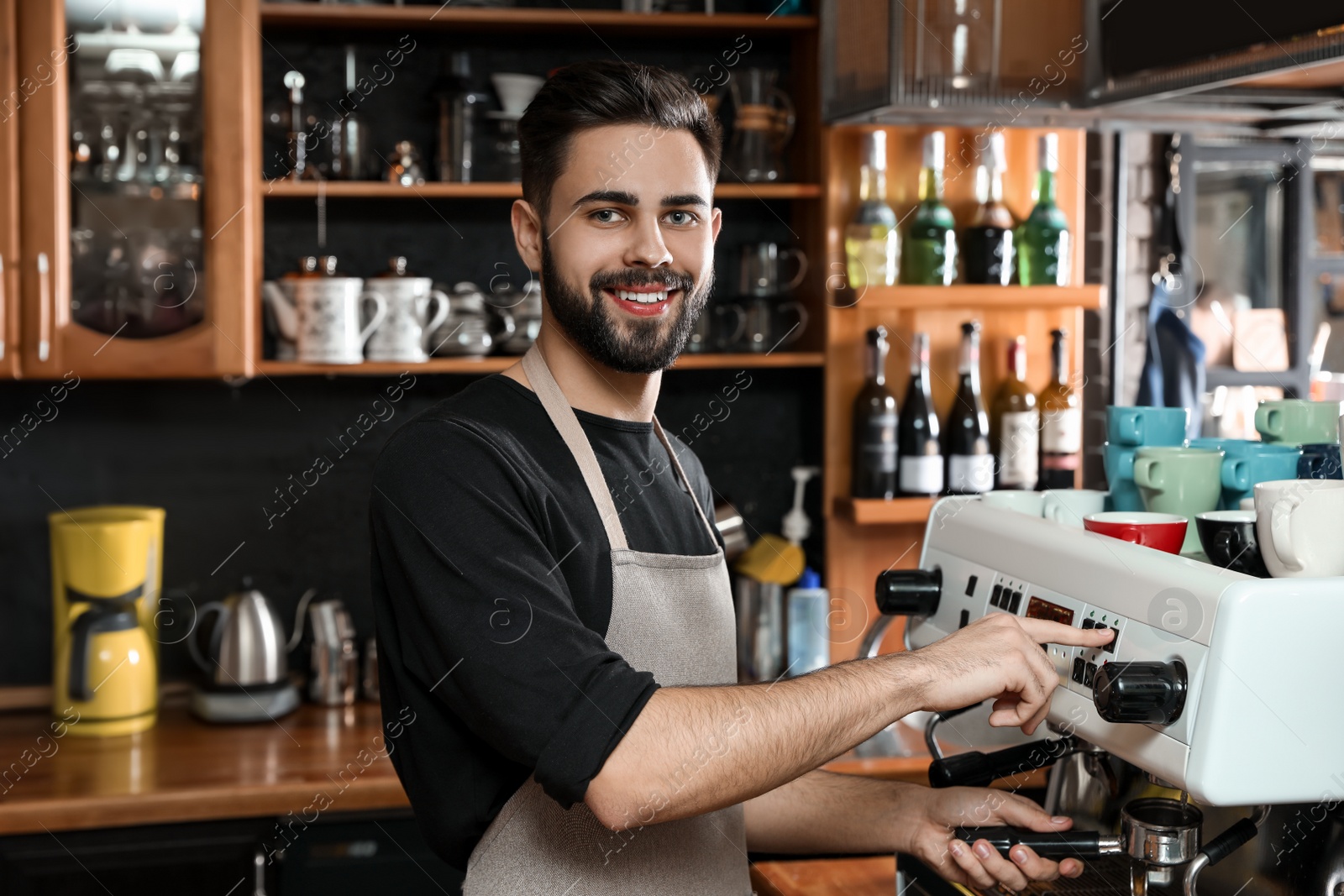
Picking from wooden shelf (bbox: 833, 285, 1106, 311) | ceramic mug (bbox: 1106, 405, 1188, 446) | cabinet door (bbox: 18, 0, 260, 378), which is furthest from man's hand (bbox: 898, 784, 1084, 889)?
cabinet door (bbox: 18, 0, 260, 378)

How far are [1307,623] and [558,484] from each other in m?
0.62

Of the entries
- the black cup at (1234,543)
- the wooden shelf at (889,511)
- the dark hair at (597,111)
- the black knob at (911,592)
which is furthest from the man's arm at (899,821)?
the wooden shelf at (889,511)

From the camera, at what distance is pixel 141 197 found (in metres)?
2.20

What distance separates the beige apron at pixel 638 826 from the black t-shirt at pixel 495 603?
0.06 feet

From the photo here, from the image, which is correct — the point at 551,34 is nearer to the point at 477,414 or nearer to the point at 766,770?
the point at 477,414

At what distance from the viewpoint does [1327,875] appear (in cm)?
92

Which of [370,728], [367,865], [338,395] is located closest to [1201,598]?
[367,865]

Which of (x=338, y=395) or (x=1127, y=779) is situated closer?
(x=1127, y=779)

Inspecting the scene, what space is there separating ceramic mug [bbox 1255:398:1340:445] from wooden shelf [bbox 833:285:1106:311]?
1.13 metres

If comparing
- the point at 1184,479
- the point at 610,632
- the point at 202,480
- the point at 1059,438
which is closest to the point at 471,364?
the point at 202,480

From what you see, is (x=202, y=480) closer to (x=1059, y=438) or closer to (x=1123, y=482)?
(x=1059, y=438)

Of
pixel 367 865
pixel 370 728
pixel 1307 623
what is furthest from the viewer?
pixel 370 728

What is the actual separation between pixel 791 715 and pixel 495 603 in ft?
0.77

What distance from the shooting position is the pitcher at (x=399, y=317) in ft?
7.47
